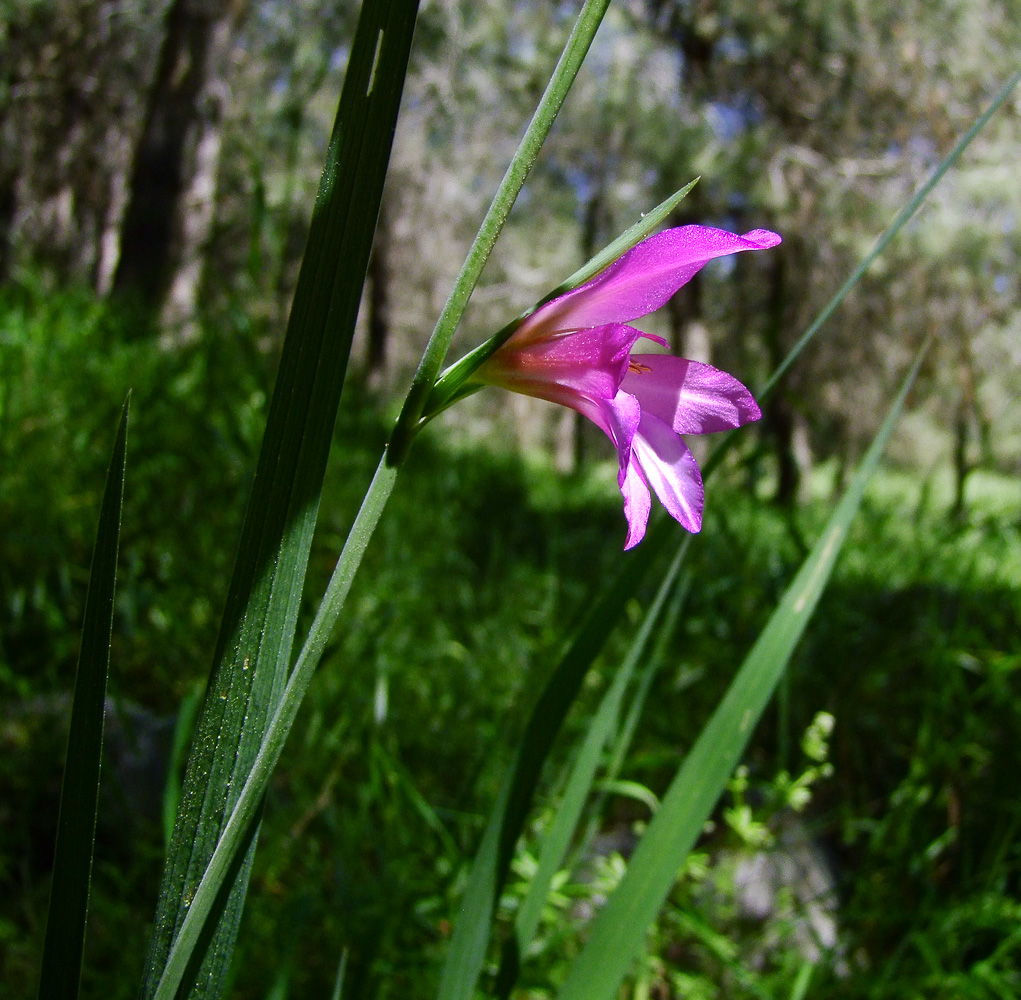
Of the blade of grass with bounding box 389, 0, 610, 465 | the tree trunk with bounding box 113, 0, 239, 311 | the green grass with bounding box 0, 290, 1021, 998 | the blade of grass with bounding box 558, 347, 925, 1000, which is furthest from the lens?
the tree trunk with bounding box 113, 0, 239, 311

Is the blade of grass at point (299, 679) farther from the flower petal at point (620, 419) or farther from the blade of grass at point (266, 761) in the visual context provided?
the flower petal at point (620, 419)

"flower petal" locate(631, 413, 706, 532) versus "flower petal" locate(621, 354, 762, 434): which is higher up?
"flower petal" locate(621, 354, 762, 434)

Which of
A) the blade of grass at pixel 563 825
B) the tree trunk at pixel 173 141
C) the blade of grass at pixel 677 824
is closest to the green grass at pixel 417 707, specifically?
the blade of grass at pixel 563 825

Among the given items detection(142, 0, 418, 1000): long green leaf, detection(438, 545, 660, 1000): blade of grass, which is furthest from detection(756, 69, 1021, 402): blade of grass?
detection(142, 0, 418, 1000): long green leaf

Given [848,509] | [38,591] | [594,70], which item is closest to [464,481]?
→ [38,591]

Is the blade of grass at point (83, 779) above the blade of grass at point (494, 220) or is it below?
below

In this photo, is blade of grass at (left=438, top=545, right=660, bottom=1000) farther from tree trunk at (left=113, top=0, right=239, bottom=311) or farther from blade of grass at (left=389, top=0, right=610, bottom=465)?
tree trunk at (left=113, top=0, right=239, bottom=311)
